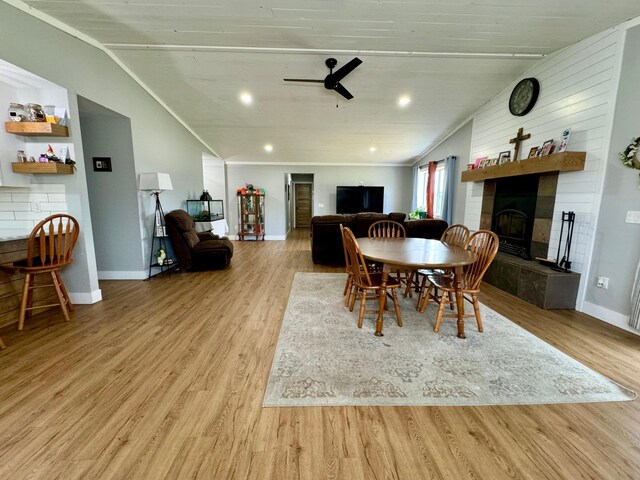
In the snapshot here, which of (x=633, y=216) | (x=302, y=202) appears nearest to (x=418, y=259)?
(x=633, y=216)

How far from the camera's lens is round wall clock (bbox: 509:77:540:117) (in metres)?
3.42

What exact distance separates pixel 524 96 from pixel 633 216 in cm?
215

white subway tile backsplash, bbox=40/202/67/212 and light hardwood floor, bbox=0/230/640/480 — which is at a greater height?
white subway tile backsplash, bbox=40/202/67/212

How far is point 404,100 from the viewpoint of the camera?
14.0 feet

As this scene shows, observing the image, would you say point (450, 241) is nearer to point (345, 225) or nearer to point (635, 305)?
point (635, 305)

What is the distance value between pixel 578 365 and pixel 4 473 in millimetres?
3399

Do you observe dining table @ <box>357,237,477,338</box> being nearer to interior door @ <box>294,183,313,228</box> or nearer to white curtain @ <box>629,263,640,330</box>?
white curtain @ <box>629,263,640,330</box>

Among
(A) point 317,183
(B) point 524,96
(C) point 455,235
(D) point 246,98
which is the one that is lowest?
(C) point 455,235

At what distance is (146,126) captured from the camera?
3916mm

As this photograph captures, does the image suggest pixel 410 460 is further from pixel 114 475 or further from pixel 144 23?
pixel 144 23

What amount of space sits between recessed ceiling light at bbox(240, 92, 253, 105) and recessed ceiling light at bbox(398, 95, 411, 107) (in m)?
2.48

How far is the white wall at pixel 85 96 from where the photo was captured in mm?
2328

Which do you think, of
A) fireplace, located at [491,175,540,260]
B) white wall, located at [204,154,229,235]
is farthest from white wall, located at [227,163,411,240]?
fireplace, located at [491,175,540,260]

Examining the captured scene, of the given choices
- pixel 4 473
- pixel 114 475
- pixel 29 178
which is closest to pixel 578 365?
pixel 114 475
